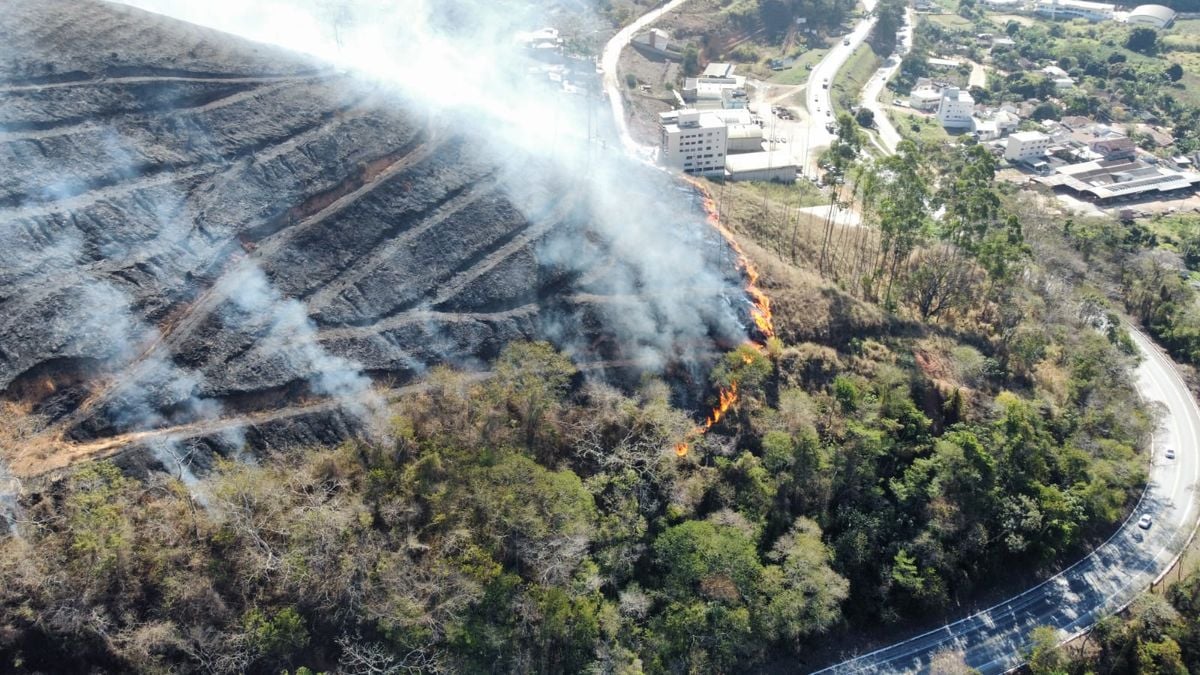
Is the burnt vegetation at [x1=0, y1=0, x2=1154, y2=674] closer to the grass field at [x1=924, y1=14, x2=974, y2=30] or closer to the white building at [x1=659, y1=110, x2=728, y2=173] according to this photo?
the white building at [x1=659, y1=110, x2=728, y2=173]

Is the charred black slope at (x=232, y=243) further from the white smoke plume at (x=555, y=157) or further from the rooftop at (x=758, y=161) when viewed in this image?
the rooftop at (x=758, y=161)

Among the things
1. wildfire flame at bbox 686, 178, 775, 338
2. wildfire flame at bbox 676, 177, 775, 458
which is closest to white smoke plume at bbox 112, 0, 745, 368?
wildfire flame at bbox 686, 178, 775, 338

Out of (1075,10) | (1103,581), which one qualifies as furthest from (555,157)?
(1075,10)

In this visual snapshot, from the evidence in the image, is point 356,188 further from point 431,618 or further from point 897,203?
point 897,203

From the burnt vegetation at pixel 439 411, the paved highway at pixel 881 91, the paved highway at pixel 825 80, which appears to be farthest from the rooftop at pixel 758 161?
the burnt vegetation at pixel 439 411

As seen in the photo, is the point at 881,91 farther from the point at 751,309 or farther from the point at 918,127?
the point at 751,309
